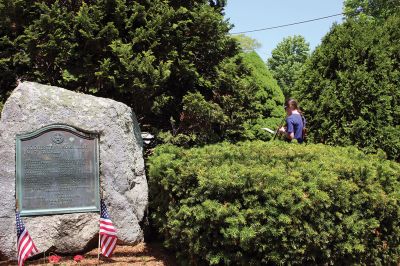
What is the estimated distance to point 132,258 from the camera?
5082 millimetres

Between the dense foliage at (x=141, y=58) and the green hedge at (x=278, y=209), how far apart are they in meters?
1.61

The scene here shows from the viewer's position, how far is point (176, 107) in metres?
6.72

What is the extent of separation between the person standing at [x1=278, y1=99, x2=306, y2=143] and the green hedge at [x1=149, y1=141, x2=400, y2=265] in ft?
7.41

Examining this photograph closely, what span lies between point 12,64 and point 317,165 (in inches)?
178

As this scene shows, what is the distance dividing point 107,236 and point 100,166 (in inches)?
32.5

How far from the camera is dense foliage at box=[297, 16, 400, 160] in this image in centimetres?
665

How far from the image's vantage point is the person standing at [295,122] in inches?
275

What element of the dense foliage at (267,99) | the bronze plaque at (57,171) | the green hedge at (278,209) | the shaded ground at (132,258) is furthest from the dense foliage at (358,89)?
the bronze plaque at (57,171)

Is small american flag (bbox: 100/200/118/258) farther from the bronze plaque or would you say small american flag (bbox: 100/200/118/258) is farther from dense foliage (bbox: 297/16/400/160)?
dense foliage (bbox: 297/16/400/160)

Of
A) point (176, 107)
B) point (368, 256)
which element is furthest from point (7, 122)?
point (368, 256)

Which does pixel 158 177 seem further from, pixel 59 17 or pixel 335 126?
pixel 335 126

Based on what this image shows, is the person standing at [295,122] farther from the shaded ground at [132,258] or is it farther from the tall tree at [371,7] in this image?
the tall tree at [371,7]

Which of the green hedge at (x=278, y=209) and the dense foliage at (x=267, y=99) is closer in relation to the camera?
the green hedge at (x=278, y=209)

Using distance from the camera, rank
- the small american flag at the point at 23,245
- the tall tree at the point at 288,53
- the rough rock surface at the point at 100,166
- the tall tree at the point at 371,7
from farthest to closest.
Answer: the tall tree at the point at 288,53 → the tall tree at the point at 371,7 → the rough rock surface at the point at 100,166 → the small american flag at the point at 23,245
